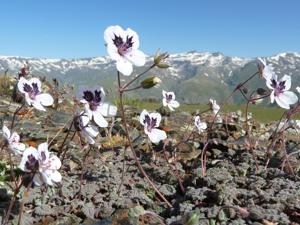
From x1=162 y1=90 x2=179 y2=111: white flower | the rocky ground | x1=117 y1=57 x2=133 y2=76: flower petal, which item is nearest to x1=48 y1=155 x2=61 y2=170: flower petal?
the rocky ground

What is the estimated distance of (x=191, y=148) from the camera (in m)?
7.19

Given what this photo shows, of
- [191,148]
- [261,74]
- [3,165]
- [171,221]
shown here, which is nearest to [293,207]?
[171,221]

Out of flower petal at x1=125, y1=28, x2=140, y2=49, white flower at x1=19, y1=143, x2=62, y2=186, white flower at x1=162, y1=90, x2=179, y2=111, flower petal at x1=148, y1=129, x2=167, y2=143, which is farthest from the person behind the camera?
white flower at x1=162, y1=90, x2=179, y2=111

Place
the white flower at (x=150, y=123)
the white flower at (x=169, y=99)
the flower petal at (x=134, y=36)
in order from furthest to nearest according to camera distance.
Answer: the white flower at (x=169, y=99) < the white flower at (x=150, y=123) < the flower petal at (x=134, y=36)

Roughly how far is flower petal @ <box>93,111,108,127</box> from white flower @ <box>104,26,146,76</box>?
49 centimetres

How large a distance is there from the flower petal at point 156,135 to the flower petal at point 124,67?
4.63 ft

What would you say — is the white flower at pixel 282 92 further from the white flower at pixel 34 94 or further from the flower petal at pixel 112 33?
the white flower at pixel 34 94

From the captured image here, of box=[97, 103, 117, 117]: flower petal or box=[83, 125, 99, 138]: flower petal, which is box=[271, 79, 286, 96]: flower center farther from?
box=[83, 125, 99, 138]: flower petal

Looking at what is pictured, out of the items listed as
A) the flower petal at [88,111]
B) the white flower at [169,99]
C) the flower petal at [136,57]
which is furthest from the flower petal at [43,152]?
the white flower at [169,99]

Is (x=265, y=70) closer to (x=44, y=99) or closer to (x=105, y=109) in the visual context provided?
(x=105, y=109)

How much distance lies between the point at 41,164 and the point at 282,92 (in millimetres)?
2701

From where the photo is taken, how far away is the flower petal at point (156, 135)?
16.3 feet

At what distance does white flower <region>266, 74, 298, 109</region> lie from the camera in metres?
4.97

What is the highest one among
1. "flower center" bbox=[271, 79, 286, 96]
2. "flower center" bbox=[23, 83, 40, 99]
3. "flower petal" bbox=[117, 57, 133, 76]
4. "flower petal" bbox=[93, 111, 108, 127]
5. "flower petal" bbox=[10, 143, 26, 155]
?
"flower center" bbox=[271, 79, 286, 96]
